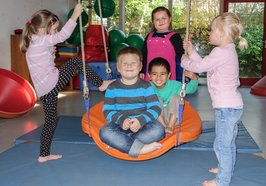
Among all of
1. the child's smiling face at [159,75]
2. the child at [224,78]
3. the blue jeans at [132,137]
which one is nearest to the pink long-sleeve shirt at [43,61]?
the blue jeans at [132,137]

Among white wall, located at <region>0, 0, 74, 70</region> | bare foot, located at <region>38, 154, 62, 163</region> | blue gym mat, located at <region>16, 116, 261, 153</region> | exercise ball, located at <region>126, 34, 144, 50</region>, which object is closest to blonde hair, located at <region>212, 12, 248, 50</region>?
blue gym mat, located at <region>16, 116, 261, 153</region>

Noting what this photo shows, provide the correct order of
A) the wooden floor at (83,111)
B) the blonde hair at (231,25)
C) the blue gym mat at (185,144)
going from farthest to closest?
the wooden floor at (83,111) → the blue gym mat at (185,144) → the blonde hair at (231,25)

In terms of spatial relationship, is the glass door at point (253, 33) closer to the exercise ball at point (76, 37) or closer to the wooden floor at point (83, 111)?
the wooden floor at point (83, 111)

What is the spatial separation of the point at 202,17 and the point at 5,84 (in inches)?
199

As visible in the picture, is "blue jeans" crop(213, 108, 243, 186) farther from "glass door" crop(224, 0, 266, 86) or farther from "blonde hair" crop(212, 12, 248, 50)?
"glass door" crop(224, 0, 266, 86)

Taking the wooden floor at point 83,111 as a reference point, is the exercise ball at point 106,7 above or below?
above

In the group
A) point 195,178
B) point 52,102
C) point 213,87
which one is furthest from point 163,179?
point 52,102

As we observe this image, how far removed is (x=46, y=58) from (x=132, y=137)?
0.81 m

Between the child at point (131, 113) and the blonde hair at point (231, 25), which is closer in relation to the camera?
the blonde hair at point (231, 25)

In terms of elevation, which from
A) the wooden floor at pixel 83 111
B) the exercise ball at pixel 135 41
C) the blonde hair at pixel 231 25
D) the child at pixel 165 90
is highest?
the blonde hair at pixel 231 25

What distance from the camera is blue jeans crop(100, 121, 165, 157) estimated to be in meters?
2.46

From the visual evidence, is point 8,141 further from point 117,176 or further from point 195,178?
point 195,178

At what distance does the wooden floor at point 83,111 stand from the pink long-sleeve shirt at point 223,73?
42.7 inches

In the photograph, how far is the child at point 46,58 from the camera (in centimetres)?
258
